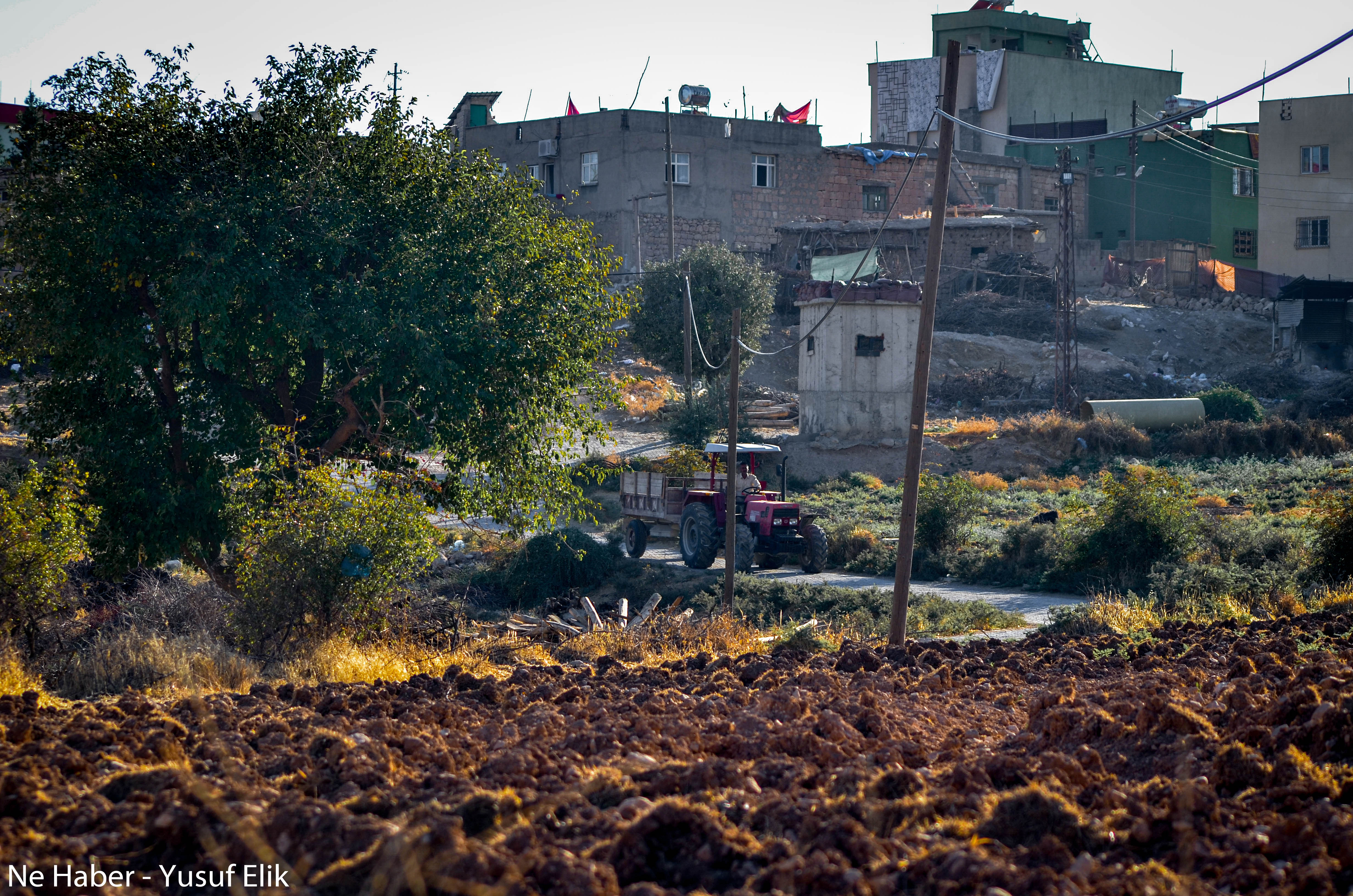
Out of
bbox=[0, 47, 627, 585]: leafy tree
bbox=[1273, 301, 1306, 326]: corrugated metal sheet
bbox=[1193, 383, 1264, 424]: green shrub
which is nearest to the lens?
bbox=[0, 47, 627, 585]: leafy tree

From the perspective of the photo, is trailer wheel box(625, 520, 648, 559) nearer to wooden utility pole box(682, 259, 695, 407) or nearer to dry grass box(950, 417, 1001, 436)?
wooden utility pole box(682, 259, 695, 407)

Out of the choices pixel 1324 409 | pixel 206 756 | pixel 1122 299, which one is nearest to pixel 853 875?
pixel 206 756

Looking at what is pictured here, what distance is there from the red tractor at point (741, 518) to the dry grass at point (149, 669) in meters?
10.8

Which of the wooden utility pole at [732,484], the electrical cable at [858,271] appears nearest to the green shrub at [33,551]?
the wooden utility pole at [732,484]

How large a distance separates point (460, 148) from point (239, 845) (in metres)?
12.0

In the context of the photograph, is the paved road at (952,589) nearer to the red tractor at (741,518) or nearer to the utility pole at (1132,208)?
the red tractor at (741,518)

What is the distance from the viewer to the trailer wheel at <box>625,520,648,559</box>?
73.6 feet

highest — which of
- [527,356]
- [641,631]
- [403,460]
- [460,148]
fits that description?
[460,148]

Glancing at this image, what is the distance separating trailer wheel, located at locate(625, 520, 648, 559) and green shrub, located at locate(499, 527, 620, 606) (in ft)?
4.00

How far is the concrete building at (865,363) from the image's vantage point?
31.2m

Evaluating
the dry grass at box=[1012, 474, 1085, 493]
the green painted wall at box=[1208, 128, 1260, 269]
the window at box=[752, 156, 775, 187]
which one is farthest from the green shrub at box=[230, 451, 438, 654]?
the green painted wall at box=[1208, 128, 1260, 269]

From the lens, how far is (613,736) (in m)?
6.60

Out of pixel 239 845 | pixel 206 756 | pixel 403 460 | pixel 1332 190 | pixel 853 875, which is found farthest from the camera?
pixel 1332 190

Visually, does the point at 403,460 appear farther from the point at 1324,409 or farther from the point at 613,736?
the point at 1324,409
